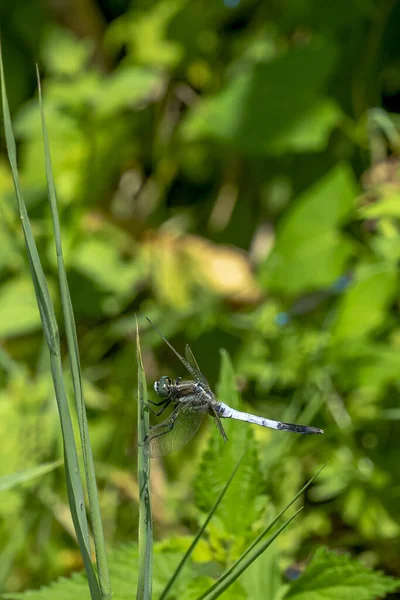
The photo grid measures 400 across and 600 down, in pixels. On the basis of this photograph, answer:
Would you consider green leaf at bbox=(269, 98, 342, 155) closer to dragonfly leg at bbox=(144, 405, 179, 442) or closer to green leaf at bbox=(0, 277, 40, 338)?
green leaf at bbox=(0, 277, 40, 338)

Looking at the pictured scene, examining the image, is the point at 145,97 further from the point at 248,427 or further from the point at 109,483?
the point at 248,427

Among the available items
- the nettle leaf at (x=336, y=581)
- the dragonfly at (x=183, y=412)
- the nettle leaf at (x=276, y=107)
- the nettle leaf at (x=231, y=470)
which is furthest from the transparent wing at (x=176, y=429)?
the nettle leaf at (x=276, y=107)

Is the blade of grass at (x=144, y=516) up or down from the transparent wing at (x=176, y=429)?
up

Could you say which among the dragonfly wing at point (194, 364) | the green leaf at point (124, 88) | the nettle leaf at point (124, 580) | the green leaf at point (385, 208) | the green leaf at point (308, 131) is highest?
the green leaf at point (124, 88)

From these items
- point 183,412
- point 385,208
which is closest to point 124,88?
point 385,208

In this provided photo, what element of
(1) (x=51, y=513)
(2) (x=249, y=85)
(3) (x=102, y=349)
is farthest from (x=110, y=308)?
(2) (x=249, y=85)

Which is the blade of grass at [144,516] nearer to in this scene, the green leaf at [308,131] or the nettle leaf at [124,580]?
the nettle leaf at [124,580]

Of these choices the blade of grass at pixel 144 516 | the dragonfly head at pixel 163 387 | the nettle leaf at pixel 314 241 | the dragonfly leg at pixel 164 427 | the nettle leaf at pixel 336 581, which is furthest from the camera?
the nettle leaf at pixel 314 241

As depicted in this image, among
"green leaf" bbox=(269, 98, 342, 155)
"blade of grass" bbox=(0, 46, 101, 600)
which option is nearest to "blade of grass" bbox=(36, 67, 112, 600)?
"blade of grass" bbox=(0, 46, 101, 600)
